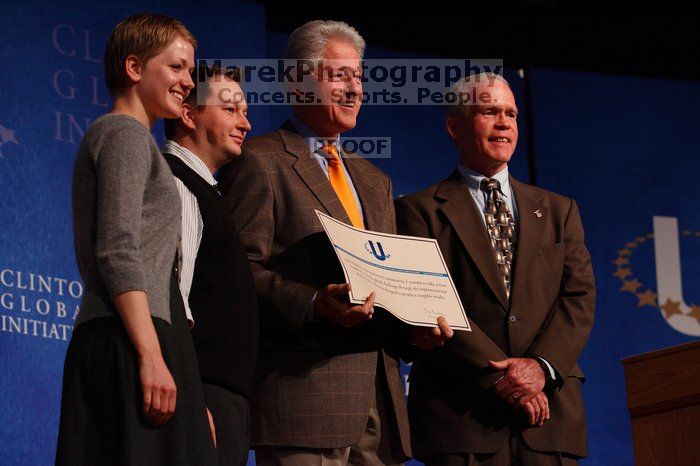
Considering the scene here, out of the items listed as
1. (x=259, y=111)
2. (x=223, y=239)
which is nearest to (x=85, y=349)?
(x=223, y=239)

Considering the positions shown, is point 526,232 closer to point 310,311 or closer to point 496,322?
point 496,322

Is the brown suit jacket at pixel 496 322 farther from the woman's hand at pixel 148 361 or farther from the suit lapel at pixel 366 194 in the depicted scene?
the woman's hand at pixel 148 361

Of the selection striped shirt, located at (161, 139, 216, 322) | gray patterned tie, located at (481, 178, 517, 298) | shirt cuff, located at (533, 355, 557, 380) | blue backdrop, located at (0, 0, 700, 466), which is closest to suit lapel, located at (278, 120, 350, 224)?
striped shirt, located at (161, 139, 216, 322)

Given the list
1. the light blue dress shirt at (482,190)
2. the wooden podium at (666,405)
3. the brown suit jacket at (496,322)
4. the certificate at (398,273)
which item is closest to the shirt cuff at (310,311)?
the certificate at (398,273)

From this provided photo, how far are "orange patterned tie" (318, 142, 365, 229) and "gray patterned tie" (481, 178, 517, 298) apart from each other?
0.45 metres

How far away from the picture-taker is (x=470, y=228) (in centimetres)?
307

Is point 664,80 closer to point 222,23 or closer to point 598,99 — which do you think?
point 598,99

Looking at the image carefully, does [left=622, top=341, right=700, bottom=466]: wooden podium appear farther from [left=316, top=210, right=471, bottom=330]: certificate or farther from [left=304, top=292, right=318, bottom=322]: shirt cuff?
[left=304, top=292, right=318, bottom=322]: shirt cuff

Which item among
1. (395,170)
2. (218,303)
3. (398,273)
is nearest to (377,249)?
(398,273)

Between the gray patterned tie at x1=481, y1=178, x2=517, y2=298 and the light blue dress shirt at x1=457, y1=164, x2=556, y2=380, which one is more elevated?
the light blue dress shirt at x1=457, y1=164, x2=556, y2=380

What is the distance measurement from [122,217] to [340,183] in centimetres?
99

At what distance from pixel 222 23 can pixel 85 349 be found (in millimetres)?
2795

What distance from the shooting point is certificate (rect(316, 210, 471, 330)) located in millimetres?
2520

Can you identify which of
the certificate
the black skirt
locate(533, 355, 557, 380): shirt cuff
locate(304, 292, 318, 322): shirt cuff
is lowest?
the black skirt
